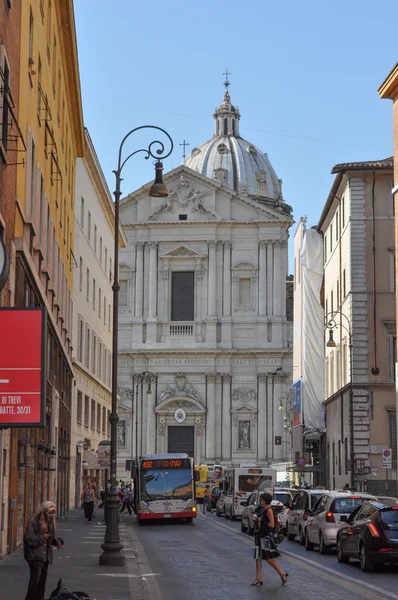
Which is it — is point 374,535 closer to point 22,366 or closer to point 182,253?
point 22,366

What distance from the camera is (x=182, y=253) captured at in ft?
278

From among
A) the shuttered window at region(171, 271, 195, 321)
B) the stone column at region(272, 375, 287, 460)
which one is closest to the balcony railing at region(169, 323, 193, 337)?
the shuttered window at region(171, 271, 195, 321)

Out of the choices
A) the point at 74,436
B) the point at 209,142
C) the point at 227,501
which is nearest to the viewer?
the point at 74,436

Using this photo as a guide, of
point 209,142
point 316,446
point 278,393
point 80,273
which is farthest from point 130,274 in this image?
point 209,142

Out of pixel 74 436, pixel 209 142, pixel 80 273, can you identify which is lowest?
pixel 74 436

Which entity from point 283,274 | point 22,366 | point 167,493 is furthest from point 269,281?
point 22,366

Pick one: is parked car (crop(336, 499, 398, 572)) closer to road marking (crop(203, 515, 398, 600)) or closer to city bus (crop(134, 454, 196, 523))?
road marking (crop(203, 515, 398, 600))

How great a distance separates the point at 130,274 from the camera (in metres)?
85.0

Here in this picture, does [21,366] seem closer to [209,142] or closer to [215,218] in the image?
[215,218]

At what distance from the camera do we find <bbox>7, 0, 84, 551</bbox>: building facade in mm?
23250

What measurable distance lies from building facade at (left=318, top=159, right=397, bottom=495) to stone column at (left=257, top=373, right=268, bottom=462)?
2722 centimetres

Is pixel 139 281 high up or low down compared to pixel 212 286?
up

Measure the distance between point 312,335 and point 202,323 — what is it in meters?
19.9

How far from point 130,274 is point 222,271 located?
6.83m
